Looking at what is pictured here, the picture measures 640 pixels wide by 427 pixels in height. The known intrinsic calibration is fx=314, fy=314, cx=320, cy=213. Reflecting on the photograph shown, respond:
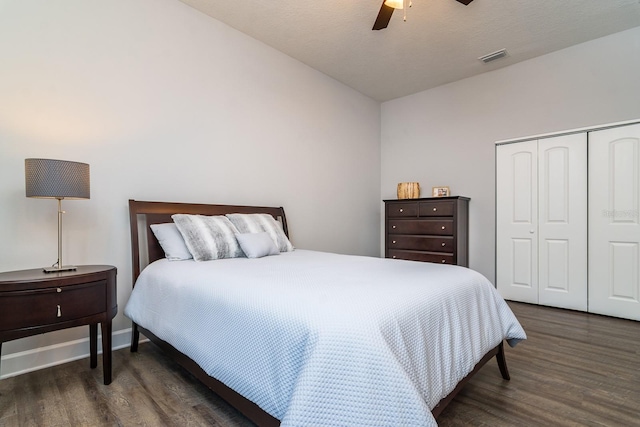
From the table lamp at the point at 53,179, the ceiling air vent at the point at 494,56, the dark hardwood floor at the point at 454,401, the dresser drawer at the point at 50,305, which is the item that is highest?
the ceiling air vent at the point at 494,56

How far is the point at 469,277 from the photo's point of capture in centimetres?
177

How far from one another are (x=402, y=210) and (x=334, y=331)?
343 cm

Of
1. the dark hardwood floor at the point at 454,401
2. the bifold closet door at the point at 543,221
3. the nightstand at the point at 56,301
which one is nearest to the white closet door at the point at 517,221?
the bifold closet door at the point at 543,221

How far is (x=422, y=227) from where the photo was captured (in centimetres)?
405

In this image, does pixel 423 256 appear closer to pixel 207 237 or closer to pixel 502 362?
pixel 502 362

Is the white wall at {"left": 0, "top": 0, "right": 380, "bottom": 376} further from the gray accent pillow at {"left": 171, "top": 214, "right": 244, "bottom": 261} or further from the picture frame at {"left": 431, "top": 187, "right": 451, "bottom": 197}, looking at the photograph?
the picture frame at {"left": 431, "top": 187, "right": 451, "bottom": 197}

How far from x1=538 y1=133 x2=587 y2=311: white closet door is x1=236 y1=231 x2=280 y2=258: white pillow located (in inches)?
121

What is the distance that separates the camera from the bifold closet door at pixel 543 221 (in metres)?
3.33

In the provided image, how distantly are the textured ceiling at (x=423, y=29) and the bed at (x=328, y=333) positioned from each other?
2302mm

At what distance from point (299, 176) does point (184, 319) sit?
242cm

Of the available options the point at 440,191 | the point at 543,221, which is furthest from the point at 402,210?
the point at 543,221

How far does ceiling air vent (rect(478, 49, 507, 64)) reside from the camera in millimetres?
3526

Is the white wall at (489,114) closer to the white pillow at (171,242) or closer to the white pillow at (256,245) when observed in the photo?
the white pillow at (256,245)

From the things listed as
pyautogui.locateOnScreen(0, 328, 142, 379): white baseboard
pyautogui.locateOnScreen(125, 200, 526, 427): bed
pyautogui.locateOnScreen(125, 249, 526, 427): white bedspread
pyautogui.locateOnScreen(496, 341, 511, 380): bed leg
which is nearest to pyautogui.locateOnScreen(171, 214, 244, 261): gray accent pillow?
A: pyautogui.locateOnScreen(125, 200, 526, 427): bed
